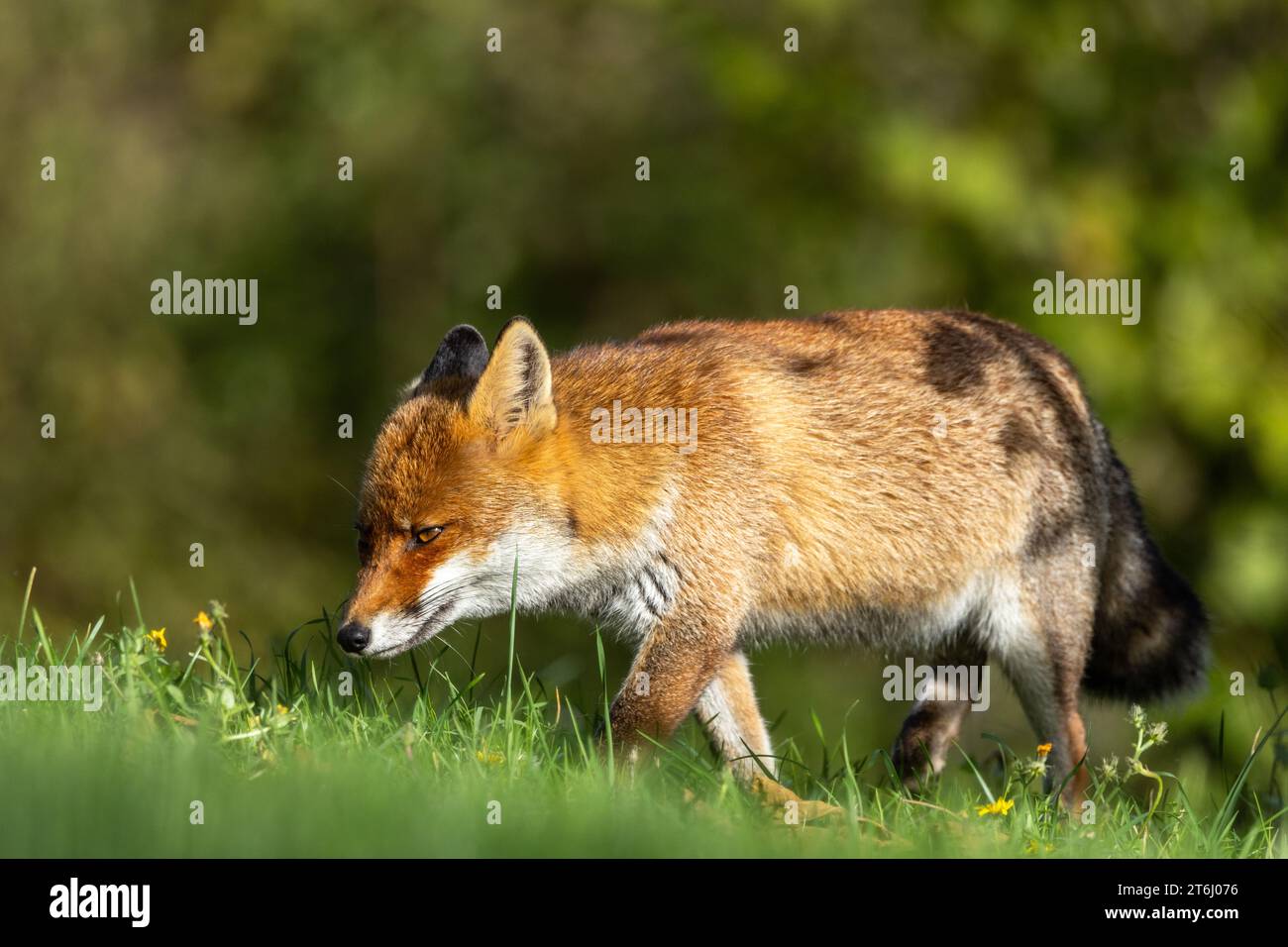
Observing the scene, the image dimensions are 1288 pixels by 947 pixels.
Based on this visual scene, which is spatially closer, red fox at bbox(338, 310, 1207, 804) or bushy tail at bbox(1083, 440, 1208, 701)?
red fox at bbox(338, 310, 1207, 804)

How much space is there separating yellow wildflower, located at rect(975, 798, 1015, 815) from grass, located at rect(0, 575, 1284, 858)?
17 millimetres

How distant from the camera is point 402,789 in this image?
4.66 metres

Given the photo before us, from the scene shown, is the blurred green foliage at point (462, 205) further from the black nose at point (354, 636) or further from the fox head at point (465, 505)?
the black nose at point (354, 636)

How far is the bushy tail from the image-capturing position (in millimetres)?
7660

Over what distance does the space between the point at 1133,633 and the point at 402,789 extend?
14.2 ft

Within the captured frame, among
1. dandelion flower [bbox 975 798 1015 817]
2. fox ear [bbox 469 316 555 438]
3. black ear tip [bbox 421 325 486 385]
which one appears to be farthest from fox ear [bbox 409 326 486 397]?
dandelion flower [bbox 975 798 1015 817]

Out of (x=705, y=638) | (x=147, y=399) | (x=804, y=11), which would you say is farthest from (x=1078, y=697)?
(x=147, y=399)

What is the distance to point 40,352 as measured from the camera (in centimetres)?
1596

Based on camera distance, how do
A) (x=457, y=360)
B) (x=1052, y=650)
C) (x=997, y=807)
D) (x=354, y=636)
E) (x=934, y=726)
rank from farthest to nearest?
1. (x=934, y=726)
2. (x=1052, y=650)
3. (x=457, y=360)
4. (x=354, y=636)
5. (x=997, y=807)

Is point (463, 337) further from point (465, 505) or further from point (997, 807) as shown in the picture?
point (997, 807)

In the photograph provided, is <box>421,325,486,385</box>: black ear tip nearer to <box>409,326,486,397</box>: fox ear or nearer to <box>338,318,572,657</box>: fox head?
<box>409,326,486,397</box>: fox ear

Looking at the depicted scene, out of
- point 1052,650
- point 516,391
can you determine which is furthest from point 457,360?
point 1052,650
